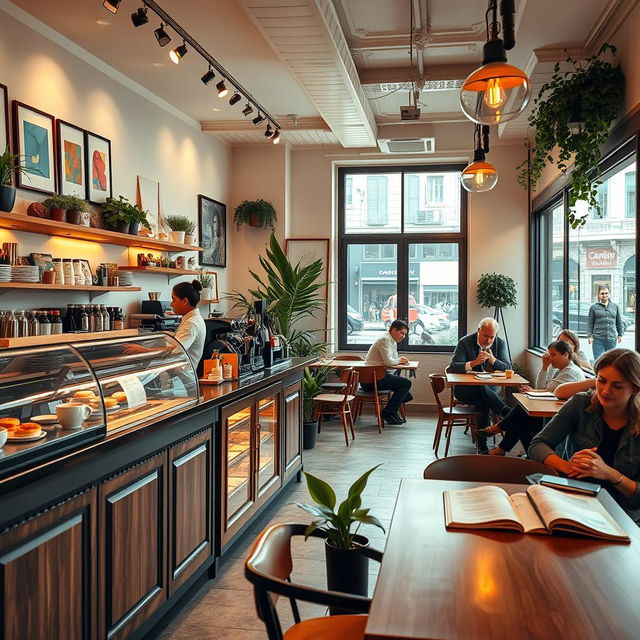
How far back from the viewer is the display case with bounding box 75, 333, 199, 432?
291 centimetres

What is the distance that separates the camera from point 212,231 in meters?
8.89

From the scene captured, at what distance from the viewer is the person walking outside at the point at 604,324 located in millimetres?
5766

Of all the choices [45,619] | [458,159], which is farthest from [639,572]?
[458,159]

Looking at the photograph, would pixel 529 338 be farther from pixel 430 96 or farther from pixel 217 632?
pixel 217 632

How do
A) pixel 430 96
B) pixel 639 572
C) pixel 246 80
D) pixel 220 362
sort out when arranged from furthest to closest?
1. pixel 430 96
2. pixel 246 80
3. pixel 220 362
4. pixel 639 572

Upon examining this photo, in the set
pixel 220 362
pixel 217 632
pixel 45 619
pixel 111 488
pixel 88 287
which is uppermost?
pixel 88 287

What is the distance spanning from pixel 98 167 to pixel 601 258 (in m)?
4.70

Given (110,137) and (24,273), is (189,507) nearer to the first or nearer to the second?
Result: (24,273)

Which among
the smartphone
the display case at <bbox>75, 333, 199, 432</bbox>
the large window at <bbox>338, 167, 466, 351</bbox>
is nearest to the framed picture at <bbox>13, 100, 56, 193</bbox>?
the display case at <bbox>75, 333, 199, 432</bbox>

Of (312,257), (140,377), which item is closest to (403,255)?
(312,257)

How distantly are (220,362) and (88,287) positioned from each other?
184 cm

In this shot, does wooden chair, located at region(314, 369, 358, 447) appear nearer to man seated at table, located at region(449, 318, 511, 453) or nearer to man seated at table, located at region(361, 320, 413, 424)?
man seated at table, located at region(361, 320, 413, 424)

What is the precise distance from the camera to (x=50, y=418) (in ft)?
7.91

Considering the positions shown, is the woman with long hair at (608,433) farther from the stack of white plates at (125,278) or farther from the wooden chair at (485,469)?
the stack of white plates at (125,278)
